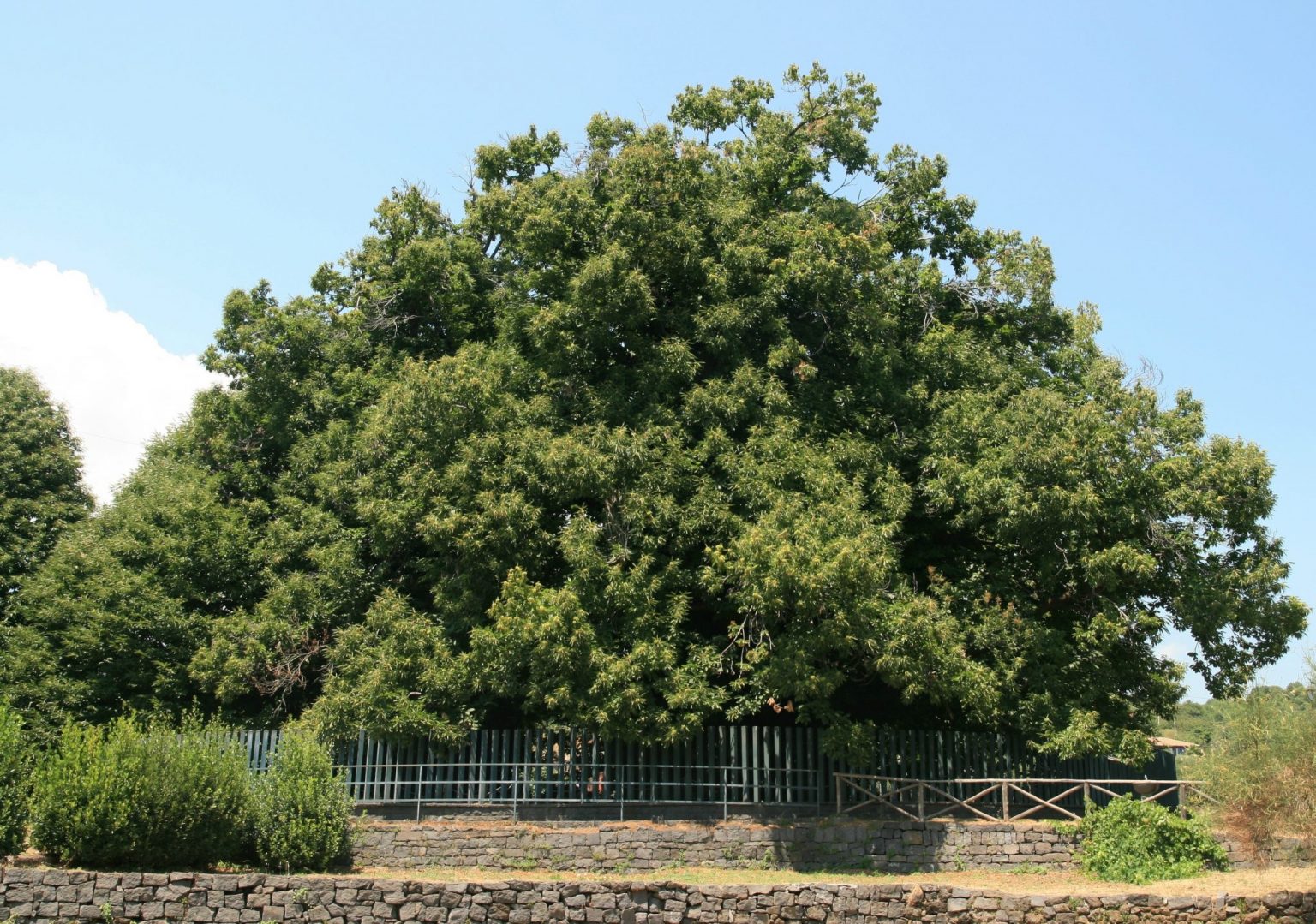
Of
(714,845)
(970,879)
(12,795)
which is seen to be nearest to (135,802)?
(12,795)

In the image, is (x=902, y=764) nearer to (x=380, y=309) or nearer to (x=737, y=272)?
(x=737, y=272)

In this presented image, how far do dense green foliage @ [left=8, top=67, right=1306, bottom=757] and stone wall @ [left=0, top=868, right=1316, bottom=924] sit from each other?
3.62 m

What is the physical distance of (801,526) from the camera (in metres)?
17.0

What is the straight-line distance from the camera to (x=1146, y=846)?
16.0 meters

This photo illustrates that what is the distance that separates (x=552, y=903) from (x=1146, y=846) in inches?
362

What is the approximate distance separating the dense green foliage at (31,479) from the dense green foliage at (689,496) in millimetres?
4519

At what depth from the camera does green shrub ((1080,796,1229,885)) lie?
1566 centimetres

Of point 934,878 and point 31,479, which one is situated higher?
point 31,479

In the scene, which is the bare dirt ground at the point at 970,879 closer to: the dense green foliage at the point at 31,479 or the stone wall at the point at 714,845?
the stone wall at the point at 714,845

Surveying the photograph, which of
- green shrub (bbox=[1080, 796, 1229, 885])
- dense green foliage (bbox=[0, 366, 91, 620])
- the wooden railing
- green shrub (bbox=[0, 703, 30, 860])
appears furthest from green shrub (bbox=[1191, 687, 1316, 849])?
dense green foliage (bbox=[0, 366, 91, 620])

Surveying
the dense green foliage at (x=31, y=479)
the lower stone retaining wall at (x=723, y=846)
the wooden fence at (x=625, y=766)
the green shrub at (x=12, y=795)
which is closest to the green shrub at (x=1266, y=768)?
the lower stone retaining wall at (x=723, y=846)

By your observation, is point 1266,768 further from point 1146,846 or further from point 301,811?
point 301,811

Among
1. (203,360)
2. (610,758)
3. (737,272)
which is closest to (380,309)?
(203,360)

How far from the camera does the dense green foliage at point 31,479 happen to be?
2756 cm
